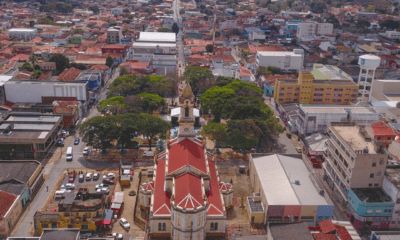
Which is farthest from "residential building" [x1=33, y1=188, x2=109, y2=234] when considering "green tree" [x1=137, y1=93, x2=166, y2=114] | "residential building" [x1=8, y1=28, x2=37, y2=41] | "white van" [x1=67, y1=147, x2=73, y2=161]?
"residential building" [x1=8, y1=28, x2=37, y2=41]

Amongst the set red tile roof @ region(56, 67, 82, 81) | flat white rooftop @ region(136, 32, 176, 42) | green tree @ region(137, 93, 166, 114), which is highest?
flat white rooftop @ region(136, 32, 176, 42)

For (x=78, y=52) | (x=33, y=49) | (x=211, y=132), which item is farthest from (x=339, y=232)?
(x=33, y=49)

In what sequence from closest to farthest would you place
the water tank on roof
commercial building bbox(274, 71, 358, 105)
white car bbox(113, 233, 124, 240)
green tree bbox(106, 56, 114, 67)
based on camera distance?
white car bbox(113, 233, 124, 240) < the water tank on roof < commercial building bbox(274, 71, 358, 105) < green tree bbox(106, 56, 114, 67)

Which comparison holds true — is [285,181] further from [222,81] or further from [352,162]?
[222,81]

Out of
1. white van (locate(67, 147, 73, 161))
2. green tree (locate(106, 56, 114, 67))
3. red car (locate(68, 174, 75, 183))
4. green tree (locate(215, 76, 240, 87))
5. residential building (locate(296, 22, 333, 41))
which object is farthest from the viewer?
residential building (locate(296, 22, 333, 41))

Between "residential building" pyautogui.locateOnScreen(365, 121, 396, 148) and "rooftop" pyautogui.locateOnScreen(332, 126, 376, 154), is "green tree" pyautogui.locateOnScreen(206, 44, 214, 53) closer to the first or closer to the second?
"residential building" pyautogui.locateOnScreen(365, 121, 396, 148)

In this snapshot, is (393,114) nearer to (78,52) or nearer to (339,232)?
(339,232)

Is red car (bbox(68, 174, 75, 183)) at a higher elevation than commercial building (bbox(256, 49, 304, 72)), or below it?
below
